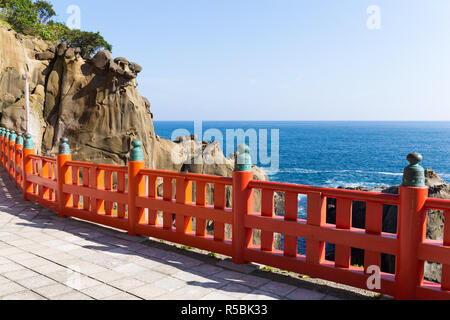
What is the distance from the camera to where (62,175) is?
7645 millimetres

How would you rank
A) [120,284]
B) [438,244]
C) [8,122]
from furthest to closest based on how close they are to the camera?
[8,122], [120,284], [438,244]

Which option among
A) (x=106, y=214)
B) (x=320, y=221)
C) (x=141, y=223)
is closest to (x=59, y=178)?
(x=106, y=214)

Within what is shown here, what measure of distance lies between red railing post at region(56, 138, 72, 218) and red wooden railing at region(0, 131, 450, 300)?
0.62ft

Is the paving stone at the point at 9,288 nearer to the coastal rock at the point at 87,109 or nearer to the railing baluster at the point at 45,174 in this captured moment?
the railing baluster at the point at 45,174

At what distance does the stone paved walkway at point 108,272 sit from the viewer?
4.15m

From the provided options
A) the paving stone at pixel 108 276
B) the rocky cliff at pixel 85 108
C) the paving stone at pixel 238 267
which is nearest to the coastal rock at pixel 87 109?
the rocky cliff at pixel 85 108

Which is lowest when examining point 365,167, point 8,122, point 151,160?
point 365,167

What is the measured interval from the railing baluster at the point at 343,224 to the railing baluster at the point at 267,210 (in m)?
0.87

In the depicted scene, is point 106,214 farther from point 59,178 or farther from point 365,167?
point 365,167

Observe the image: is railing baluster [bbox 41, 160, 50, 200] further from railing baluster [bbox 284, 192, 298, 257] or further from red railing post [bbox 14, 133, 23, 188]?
railing baluster [bbox 284, 192, 298, 257]

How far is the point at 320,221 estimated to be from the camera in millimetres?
4418

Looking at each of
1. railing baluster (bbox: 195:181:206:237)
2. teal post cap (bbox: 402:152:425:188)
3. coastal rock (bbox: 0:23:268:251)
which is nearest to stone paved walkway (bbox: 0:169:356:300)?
railing baluster (bbox: 195:181:206:237)

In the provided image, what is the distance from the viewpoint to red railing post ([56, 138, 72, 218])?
7.61 m
